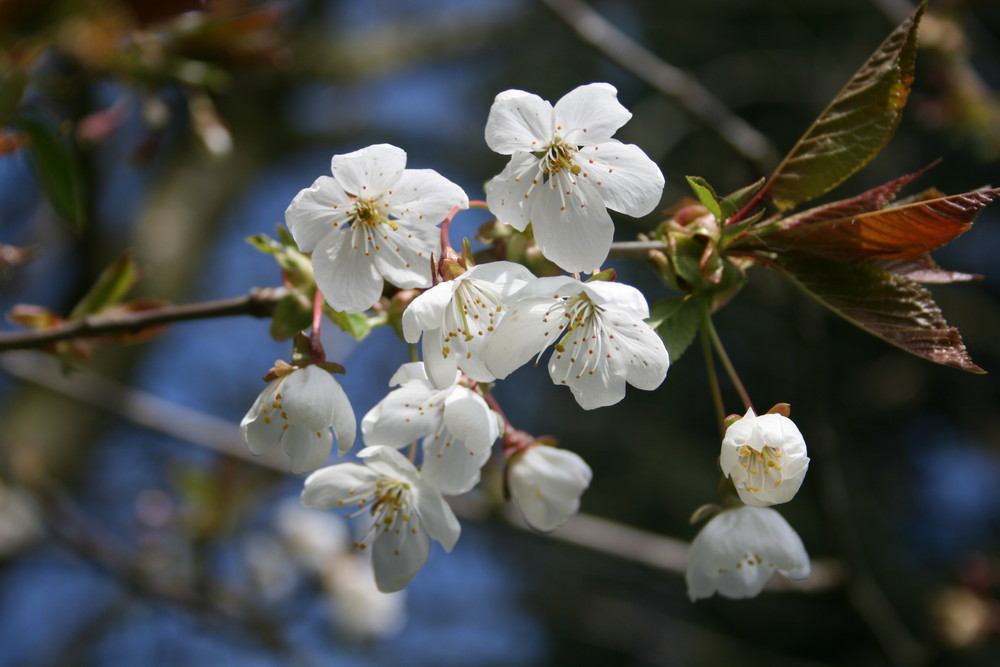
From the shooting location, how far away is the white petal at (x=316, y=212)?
84 centimetres

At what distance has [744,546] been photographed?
0.93 m

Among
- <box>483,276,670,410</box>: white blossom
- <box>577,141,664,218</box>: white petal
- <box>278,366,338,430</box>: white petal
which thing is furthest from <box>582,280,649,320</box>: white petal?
<box>278,366,338,430</box>: white petal

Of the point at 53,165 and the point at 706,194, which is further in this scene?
the point at 53,165

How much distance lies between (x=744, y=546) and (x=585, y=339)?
0.31 m

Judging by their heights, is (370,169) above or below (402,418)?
above

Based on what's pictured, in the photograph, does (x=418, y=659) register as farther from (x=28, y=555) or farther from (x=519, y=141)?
(x=519, y=141)

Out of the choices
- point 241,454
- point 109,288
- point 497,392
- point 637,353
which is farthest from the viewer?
point 497,392

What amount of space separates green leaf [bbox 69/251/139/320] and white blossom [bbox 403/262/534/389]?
2.04ft

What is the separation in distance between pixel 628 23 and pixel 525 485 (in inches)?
181

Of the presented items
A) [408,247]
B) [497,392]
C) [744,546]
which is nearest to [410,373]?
[408,247]

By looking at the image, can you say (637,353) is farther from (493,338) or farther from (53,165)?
(53,165)

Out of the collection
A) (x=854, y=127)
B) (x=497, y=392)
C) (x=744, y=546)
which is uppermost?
(x=854, y=127)

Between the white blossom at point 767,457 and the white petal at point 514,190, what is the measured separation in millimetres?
313

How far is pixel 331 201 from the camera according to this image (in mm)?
888
